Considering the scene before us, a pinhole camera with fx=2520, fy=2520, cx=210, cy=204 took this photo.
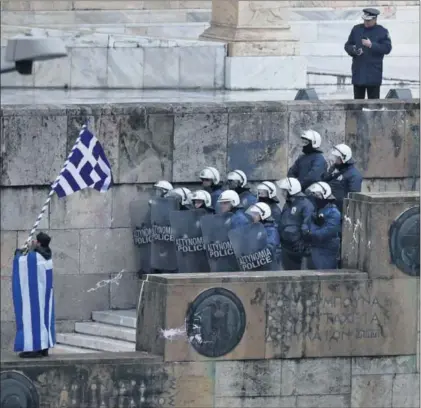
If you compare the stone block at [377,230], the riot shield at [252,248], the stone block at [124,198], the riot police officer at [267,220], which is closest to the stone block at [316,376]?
the stone block at [377,230]

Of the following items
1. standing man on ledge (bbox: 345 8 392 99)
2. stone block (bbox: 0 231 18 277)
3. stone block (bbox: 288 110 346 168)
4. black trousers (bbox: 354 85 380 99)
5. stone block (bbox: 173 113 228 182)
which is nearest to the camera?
stone block (bbox: 0 231 18 277)

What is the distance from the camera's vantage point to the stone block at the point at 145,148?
29641 mm

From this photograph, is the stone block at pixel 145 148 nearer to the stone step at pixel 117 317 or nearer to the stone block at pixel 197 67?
the stone step at pixel 117 317

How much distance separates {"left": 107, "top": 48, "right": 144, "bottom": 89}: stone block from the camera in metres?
34.6

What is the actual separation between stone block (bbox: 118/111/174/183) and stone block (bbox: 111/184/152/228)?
10cm

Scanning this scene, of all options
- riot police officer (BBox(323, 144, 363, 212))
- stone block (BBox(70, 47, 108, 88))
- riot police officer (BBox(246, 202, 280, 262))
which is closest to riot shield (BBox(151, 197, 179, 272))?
riot police officer (BBox(246, 202, 280, 262))

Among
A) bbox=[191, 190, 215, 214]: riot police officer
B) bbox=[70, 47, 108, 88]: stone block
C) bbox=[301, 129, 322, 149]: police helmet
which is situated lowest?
bbox=[191, 190, 215, 214]: riot police officer

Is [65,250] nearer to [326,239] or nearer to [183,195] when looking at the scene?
[183,195]

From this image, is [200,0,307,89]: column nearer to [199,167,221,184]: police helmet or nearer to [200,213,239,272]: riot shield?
→ [199,167,221,184]: police helmet

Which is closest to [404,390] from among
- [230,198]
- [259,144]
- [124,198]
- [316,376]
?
[316,376]

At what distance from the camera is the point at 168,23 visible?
4184cm

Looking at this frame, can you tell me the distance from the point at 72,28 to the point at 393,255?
12.3 metres

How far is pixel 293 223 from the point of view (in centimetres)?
2778

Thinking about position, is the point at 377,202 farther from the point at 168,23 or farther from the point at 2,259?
the point at 168,23
